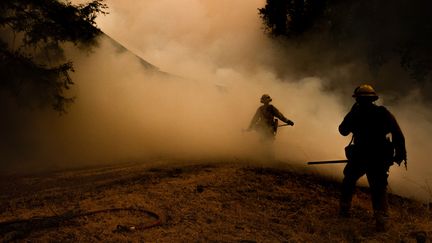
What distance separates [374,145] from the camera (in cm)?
549

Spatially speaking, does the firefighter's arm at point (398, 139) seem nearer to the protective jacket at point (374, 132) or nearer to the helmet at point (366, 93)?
the protective jacket at point (374, 132)

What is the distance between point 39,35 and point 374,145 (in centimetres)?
906

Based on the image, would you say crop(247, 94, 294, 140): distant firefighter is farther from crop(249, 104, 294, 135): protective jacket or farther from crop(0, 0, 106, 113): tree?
crop(0, 0, 106, 113): tree

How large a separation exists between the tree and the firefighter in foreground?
845cm

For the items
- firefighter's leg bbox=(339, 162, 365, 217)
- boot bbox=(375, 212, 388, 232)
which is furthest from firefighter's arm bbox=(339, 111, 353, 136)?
boot bbox=(375, 212, 388, 232)

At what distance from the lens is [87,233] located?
5.00 meters

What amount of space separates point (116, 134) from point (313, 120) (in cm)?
629

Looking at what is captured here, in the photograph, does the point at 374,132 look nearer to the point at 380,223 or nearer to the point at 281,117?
the point at 380,223

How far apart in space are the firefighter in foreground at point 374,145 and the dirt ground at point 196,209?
1.51 feet

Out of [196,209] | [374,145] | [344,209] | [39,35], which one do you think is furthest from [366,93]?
[39,35]

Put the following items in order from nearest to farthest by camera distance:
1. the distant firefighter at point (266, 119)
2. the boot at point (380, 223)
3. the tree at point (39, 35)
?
the boot at point (380, 223) < the distant firefighter at point (266, 119) < the tree at point (39, 35)

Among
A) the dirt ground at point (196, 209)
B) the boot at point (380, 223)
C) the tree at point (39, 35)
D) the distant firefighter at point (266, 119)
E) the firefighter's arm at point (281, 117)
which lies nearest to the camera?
the dirt ground at point (196, 209)

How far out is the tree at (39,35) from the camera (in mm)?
10851

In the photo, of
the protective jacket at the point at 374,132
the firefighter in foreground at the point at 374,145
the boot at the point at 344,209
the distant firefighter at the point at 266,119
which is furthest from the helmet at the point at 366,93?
the distant firefighter at the point at 266,119
